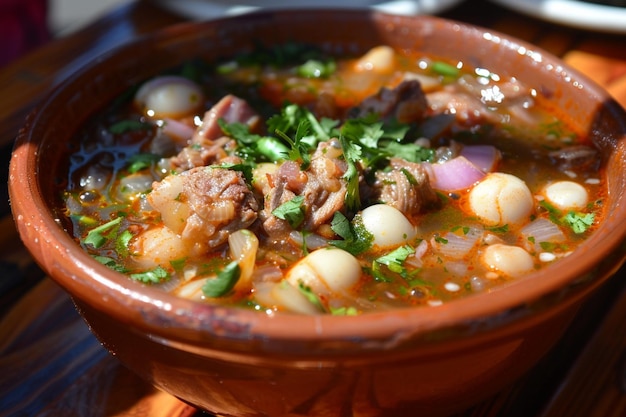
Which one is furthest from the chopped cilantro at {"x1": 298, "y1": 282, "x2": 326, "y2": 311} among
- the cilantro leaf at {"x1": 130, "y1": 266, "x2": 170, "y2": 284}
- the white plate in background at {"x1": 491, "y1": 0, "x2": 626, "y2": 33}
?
the white plate in background at {"x1": 491, "y1": 0, "x2": 626, "y2": 33}

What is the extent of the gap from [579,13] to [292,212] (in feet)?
6.47

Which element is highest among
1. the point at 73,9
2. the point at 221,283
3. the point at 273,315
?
the point at 273,315

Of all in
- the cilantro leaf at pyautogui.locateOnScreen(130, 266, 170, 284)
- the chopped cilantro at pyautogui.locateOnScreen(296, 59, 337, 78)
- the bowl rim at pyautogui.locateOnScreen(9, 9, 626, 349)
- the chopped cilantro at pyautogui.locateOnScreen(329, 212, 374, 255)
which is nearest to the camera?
the bowl rim at pyautogui.locateOnScreen(9, 9, 626, 349)

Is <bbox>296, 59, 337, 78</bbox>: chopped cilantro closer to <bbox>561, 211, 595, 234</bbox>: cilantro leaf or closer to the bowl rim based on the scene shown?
<bbox>561, 211, 595, 234</bbox>: cilantro leaf

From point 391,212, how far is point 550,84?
916mm

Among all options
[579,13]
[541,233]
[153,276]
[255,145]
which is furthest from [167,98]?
[579,13]

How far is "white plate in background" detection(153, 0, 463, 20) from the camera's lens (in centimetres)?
315

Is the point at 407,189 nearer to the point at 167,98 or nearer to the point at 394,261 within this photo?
the point at 394,261

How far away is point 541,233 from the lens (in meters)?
1.85

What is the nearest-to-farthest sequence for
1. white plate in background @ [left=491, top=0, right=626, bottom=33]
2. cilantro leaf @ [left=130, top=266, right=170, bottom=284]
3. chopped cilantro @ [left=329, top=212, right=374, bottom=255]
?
cilantro leaf @ [left=130, top=266, right=170, bottom=284] → chopped cilantro @ [left=329, top=212, right=374, bottom=255] → white plate in background @ [left=491, top=0, right=626, bottom=33]

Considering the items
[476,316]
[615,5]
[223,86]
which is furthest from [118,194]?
[615,5]

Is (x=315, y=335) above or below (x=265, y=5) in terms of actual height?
above

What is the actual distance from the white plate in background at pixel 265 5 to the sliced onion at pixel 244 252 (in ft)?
5.36

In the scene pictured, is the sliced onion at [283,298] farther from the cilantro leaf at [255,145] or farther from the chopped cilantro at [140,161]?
the chopped cilantro at [140,161]
